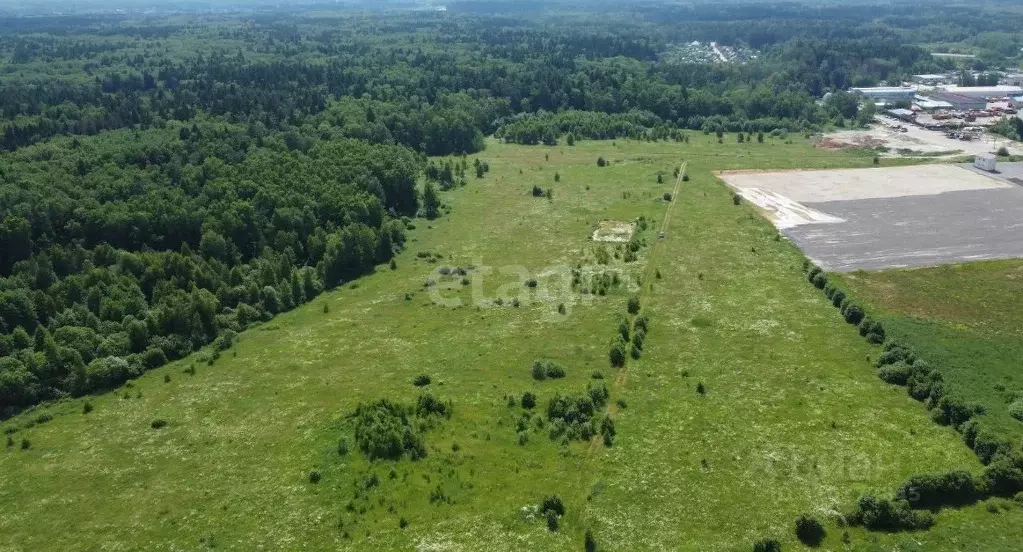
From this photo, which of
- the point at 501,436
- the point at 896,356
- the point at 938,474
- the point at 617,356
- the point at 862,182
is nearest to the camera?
the point at 938,474

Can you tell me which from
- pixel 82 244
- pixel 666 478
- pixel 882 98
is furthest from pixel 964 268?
pixel 882 98

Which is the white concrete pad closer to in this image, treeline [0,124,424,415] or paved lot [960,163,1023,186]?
paved lot [960,163,1023,186]

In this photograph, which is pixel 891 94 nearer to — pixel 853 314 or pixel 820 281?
pixel 820 281

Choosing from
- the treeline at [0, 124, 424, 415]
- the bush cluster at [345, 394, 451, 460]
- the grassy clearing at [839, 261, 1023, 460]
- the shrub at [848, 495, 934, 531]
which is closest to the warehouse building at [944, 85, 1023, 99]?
the grassy clearing at [839, 261, 1023, 460]

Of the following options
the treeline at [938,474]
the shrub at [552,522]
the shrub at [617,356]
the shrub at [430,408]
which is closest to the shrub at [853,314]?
the treeline at [938,474]

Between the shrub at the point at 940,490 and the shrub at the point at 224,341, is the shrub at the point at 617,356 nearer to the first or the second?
the shrub at the point at 940,490

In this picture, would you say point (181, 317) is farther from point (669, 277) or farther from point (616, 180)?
point (616, 180)

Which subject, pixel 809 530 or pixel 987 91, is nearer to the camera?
pixel 809 530

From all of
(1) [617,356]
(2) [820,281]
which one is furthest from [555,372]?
(2) [820,281]
